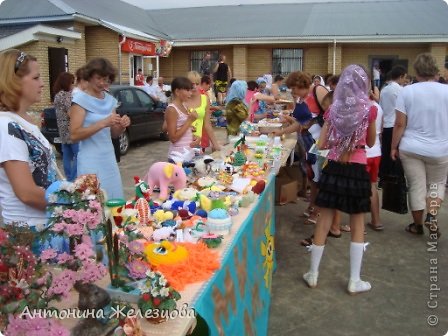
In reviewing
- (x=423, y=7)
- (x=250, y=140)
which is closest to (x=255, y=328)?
(x=250, y=140)

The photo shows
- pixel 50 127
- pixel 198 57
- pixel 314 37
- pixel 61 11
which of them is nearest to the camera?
pixel 50 127

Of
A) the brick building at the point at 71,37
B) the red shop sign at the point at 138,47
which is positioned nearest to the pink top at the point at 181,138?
the brick building at the point at 71,37

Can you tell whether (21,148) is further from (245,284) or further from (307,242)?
(307,242)

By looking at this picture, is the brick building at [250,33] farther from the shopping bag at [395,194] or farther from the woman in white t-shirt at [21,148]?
the woman in white t-shirt at [21,148]

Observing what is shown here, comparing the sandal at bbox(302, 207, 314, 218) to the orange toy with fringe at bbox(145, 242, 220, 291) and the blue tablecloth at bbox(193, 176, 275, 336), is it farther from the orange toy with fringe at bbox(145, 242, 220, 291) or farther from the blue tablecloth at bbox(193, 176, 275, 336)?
the orange toy with fringe at bbox(145, 242, 220, 291)

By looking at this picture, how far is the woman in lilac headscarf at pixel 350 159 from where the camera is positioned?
3449mm

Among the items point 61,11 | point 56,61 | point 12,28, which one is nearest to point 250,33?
point 61,11

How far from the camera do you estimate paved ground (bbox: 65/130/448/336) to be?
10.9ft

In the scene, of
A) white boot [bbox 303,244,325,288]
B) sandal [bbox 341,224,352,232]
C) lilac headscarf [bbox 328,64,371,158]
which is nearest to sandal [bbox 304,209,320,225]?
Result: sandal [bbox 341,224,352,232]

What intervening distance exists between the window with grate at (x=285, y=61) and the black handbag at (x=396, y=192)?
17121 mm

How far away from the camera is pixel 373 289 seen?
3852 mm

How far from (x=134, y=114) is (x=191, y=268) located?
29.4 feet

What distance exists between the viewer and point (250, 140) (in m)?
5.84

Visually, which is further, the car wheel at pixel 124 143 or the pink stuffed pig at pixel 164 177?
the car wheel at pixel 124 143
